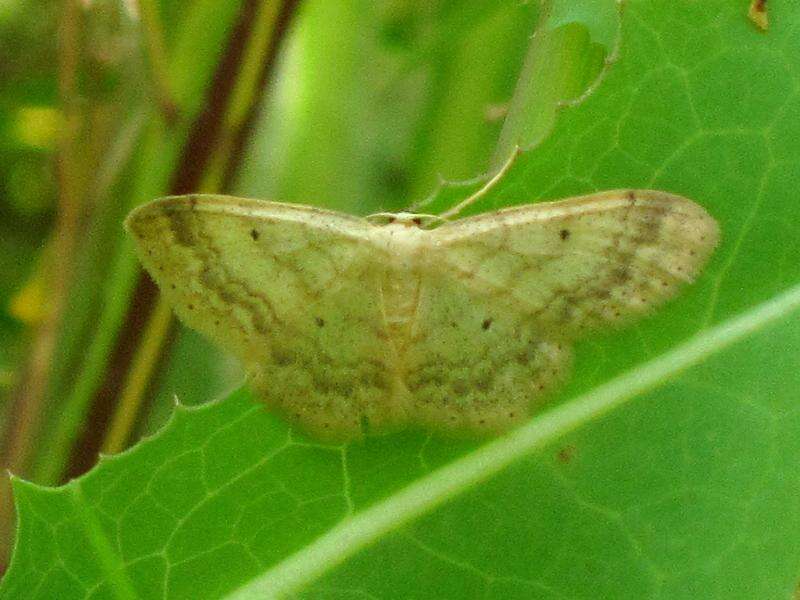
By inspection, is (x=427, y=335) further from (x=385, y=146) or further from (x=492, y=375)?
(x=385, y=146)

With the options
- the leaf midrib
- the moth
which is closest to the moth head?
the moth

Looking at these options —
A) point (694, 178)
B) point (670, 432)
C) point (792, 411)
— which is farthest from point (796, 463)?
point (694, 178)

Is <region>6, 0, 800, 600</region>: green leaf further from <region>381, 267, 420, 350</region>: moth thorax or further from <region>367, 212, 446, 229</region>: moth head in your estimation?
<region>381, 267, 420, 350</region>: moth thorax

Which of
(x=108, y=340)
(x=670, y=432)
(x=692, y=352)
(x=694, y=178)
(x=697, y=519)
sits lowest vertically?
(x=108, y=340)

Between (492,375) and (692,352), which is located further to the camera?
(492,375)

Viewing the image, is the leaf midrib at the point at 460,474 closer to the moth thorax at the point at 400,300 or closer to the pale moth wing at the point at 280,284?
the pale moth wing at the point at 280,284

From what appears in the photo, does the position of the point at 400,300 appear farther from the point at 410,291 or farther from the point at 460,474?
the point at 460,474

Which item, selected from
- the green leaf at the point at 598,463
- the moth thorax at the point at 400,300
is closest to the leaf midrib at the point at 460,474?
the green leaf at the point at 598,463
